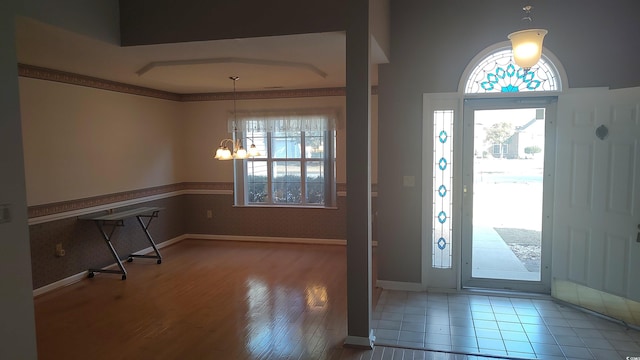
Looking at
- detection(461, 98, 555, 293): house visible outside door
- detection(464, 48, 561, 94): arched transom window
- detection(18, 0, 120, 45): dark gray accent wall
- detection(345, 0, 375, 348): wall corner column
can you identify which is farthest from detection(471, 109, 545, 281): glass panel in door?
detection(18, 0, 120, 45): dark gray accent wall

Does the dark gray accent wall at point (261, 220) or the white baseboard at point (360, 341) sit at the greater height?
the dark gray accent wall at point (261, 220)

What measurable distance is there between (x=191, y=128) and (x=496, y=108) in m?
4.63

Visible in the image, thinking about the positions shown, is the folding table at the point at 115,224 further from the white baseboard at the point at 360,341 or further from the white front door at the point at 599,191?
the white front door at the point at 599,191

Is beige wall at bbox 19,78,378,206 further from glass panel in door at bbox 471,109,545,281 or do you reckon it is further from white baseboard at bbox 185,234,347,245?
glass panel in door at bbox 471,109,545,281

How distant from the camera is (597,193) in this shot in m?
3.73

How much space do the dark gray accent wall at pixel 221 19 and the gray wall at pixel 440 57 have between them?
142 centimetres

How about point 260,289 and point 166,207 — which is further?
point 166,207

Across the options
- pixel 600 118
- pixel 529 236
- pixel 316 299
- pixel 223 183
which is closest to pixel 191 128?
pixel 223 183

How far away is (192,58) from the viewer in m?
4.03

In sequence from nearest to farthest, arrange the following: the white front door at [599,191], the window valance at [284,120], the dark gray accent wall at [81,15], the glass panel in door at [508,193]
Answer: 1. the dark gray accent wall at [81,15]
2. the white front door at [599,191]
3. the glass panel in door at [508,193]
4. the window valance at [284,120]

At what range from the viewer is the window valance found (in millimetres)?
6207

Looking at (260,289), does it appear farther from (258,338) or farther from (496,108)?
(496,108)

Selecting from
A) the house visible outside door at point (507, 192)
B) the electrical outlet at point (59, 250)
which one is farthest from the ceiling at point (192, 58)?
the electrical outlet at point (59, 250)

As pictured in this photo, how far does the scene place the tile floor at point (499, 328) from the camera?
10.2 ft
